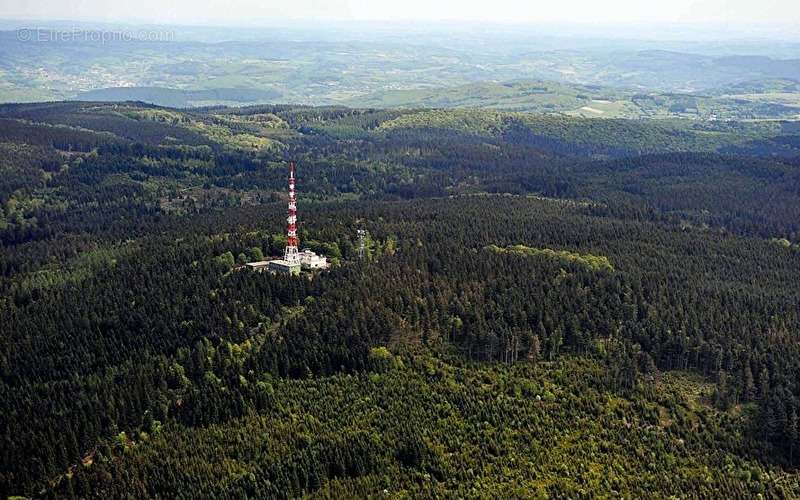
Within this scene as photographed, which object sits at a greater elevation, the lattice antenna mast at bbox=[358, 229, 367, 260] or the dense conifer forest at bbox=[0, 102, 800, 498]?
the lattice antenna mast at bbox=[358, 229, 367, 260]

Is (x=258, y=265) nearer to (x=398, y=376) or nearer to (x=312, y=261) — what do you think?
(x=312, y=261)

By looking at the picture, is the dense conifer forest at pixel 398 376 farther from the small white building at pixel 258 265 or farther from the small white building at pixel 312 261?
the small white building at pixel 312 261

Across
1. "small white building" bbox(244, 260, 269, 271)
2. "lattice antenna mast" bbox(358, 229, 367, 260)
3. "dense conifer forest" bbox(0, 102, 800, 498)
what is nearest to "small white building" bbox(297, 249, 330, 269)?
"dense conifer forest" bbox(0, 102, 800, 498)

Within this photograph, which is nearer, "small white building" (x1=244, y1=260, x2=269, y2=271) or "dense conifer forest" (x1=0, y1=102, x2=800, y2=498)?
"dense conifer forest" (x1=0, y1=102, x2=800, y2=498)

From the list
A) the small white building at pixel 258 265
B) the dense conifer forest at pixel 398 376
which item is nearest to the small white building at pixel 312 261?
the dense conifer forest at pixel 398 376

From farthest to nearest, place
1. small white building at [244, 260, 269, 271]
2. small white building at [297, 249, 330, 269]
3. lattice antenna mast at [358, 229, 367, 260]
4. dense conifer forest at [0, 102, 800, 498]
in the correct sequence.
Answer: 1. lattice antenna mast at [358, 229, 367, 260]
2. small white building at [297, 249, 330, 269]
3. small white building at [244, 260, 269, 271]
4. dense conifer forest at [0, 102, 800, 498]

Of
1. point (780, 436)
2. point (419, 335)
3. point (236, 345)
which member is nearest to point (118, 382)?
point (236, 345)

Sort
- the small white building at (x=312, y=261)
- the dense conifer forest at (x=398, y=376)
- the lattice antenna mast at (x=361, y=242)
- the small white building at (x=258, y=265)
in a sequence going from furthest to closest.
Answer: the lattice antenna mast at (x=361, y=242) → the small white building at (x=312, y=261) → the small white building at (x=258, y=265) → the dense conifer forest at (x=398, y=376)

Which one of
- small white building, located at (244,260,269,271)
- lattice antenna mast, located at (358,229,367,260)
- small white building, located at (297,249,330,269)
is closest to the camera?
small white building, located at (244,260,269,271)

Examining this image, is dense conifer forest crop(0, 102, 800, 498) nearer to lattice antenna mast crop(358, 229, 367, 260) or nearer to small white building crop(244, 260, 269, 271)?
lattice antenna mast crop(358, 229, 367, 260)

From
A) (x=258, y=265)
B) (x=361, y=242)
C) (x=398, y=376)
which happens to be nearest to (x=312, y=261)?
(x=258, y=265)
